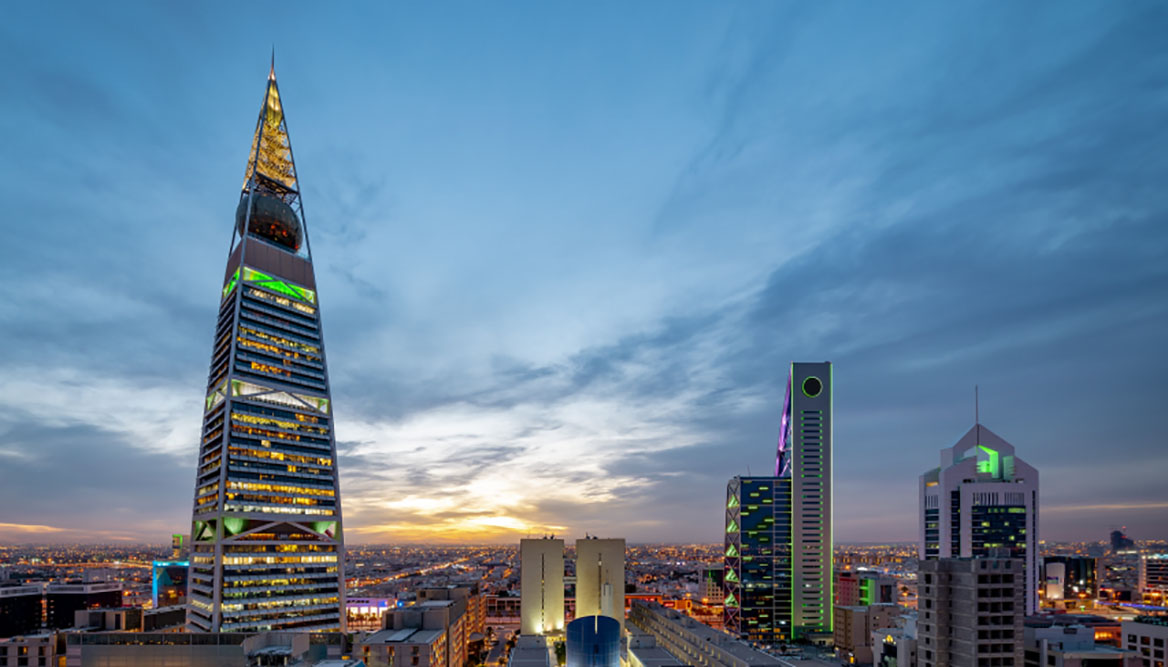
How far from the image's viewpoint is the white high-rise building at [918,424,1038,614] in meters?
150

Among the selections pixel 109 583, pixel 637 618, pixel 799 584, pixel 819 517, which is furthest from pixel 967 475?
Answer: pixel 109 583

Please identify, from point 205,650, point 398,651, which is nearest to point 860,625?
point 398,651

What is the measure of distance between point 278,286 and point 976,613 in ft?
428

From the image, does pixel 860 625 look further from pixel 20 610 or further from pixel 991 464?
pixel 20 610

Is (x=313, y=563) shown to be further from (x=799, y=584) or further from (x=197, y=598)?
(x=799, y=584)

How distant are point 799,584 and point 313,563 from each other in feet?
372

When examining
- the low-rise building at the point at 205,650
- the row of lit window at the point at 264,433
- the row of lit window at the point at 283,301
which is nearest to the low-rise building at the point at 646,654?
the low-rise building at the point at 205,650

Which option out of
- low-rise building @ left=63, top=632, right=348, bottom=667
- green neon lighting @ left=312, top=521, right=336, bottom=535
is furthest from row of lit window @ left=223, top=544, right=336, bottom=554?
low-rise building @ left=63, top=632, right=348, bottom=667

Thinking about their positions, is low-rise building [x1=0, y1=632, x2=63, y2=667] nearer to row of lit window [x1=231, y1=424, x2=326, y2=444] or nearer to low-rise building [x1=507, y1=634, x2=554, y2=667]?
row of lit window [x1=231, y1=424, x2=326, y2=444]

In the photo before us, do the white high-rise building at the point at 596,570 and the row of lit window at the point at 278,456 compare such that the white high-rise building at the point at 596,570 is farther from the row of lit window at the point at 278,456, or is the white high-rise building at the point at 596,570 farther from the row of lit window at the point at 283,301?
the row of lit window at the point at 283,301

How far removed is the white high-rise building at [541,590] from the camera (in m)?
119

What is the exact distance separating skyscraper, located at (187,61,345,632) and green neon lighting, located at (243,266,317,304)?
203 millimetres

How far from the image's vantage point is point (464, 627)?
118 m

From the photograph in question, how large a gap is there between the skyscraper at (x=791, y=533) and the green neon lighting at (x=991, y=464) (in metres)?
34.9
